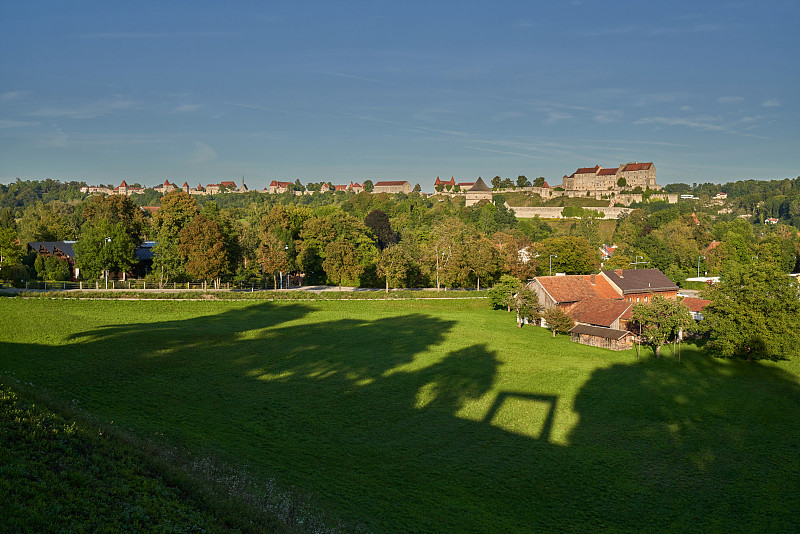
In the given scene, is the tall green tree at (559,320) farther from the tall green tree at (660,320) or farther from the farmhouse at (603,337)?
the tall green tree at (660,320)

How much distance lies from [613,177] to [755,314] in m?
143

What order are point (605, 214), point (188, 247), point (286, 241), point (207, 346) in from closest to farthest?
point (207, 346), point (188, 247), point (286, 241), point (605, 214)

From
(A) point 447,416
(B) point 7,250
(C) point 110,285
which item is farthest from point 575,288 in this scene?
(B) point 7,250

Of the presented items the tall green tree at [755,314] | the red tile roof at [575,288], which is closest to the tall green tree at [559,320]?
the red tile roof at [575,288]

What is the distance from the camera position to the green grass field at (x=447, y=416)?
17.5 metres

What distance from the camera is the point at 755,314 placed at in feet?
124

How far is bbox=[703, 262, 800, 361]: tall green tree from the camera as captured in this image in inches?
1457

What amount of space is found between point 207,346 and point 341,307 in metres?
19.6

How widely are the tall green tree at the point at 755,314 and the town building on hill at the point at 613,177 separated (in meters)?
134

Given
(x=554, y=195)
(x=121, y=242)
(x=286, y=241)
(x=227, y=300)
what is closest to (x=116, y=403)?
(x=227, y=300)

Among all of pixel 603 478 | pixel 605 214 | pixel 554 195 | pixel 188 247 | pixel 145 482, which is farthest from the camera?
pixel 554 195

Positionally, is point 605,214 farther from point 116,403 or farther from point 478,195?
point 116,403

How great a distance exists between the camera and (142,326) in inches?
1569

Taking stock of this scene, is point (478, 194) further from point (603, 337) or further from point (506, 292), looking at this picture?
point (603, 337)
